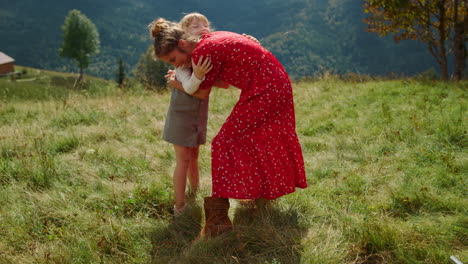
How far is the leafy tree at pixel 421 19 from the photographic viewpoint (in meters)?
12.5

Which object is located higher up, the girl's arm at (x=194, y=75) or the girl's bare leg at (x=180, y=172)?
the girl's arm at (x=194, y=75)

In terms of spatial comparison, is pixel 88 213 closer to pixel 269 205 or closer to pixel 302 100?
pixel 269 205

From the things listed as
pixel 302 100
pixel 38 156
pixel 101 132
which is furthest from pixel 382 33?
pixel 38 156

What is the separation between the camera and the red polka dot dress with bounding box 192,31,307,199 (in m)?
2.88

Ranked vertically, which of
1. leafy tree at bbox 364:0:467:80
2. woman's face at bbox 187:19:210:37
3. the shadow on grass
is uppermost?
leafy tree at bbox 364:0:467:80

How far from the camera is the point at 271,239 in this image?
9.14 ft

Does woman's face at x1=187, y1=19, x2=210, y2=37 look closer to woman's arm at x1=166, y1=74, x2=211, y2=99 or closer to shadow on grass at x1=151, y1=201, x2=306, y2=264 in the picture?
woman's arm at x1=166, y1=74, x2=211, y2=99

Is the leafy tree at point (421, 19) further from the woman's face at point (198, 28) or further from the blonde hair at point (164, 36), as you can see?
the blonde hair at point (164, 36)

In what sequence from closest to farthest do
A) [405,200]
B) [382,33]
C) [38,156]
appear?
[405,200], [38,156], [382,33]

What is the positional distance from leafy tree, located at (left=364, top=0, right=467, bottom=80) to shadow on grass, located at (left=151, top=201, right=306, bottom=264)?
38.2ft

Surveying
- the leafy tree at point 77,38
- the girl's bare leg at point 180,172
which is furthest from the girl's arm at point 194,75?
the leafy tree at point 77,38

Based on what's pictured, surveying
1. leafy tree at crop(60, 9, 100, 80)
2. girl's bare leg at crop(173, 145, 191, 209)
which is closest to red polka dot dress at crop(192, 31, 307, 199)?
girl's bare leg at crop(173, 145, 191, 209)

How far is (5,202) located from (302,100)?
253 inches

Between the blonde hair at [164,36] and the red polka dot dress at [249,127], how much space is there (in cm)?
23
